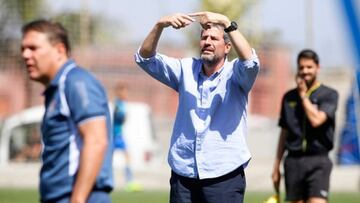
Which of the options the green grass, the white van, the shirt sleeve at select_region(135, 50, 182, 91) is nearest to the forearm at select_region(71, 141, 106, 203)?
the shirt sleeve at select_region(135, 50, 182, 91)

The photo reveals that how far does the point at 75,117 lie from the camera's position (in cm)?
522

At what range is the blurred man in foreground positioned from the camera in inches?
204

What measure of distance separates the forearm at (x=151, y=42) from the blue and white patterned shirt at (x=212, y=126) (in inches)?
13.5

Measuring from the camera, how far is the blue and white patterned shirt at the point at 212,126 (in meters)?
7.32

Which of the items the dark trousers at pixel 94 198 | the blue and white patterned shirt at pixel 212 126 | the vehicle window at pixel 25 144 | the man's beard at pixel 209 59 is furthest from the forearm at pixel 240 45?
the vehicle window at pixel 25 144

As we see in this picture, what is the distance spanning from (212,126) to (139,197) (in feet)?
32.2

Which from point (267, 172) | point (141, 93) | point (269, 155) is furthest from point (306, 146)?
point (141, 93)

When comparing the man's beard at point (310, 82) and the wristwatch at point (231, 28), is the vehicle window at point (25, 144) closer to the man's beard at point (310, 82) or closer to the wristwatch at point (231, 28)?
the man's beard at point (310, 82)

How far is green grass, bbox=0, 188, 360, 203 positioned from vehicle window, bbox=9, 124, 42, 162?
17.2ft

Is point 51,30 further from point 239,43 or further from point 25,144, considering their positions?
point 25,144

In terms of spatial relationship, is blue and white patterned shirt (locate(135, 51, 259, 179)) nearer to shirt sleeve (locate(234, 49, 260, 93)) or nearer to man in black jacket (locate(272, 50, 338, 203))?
shirt sleeve (locate(234, 49, 260, 93))

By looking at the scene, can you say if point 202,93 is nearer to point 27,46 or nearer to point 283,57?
point 27,46

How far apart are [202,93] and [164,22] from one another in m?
0.57

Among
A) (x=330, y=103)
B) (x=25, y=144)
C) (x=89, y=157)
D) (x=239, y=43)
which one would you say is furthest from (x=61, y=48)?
(x=25, y=144)
